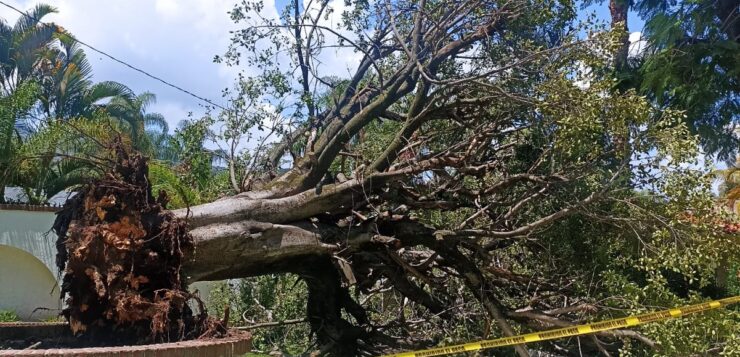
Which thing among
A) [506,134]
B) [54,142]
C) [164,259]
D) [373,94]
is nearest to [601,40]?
[506,134]

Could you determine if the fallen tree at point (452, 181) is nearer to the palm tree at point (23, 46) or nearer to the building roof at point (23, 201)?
the building roof at point (23, 201)

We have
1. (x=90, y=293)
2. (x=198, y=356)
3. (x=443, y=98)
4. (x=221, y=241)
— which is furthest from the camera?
(x=443, y=98)

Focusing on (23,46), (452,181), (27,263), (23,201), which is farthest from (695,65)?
(23,46)

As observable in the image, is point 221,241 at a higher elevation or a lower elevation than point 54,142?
lower

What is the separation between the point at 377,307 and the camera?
10773mm

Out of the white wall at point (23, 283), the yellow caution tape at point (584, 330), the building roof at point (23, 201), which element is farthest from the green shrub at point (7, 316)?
the yellow caution tape at point (584, 330)

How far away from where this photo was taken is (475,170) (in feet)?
25.0

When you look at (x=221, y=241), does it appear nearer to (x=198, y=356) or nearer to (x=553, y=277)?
(x=198, y=356)

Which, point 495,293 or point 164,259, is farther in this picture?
point 495,293

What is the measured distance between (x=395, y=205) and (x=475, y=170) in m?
1.08

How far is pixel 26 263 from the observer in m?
16.0

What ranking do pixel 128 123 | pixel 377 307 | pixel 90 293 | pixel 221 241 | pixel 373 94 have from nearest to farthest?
pixel 90 293
pixel 221 241
pixel 373 94
pixel 377 307
pixel 128 123

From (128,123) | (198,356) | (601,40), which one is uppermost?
(128,123)

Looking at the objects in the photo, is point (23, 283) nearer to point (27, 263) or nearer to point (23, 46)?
point (27, 263)
